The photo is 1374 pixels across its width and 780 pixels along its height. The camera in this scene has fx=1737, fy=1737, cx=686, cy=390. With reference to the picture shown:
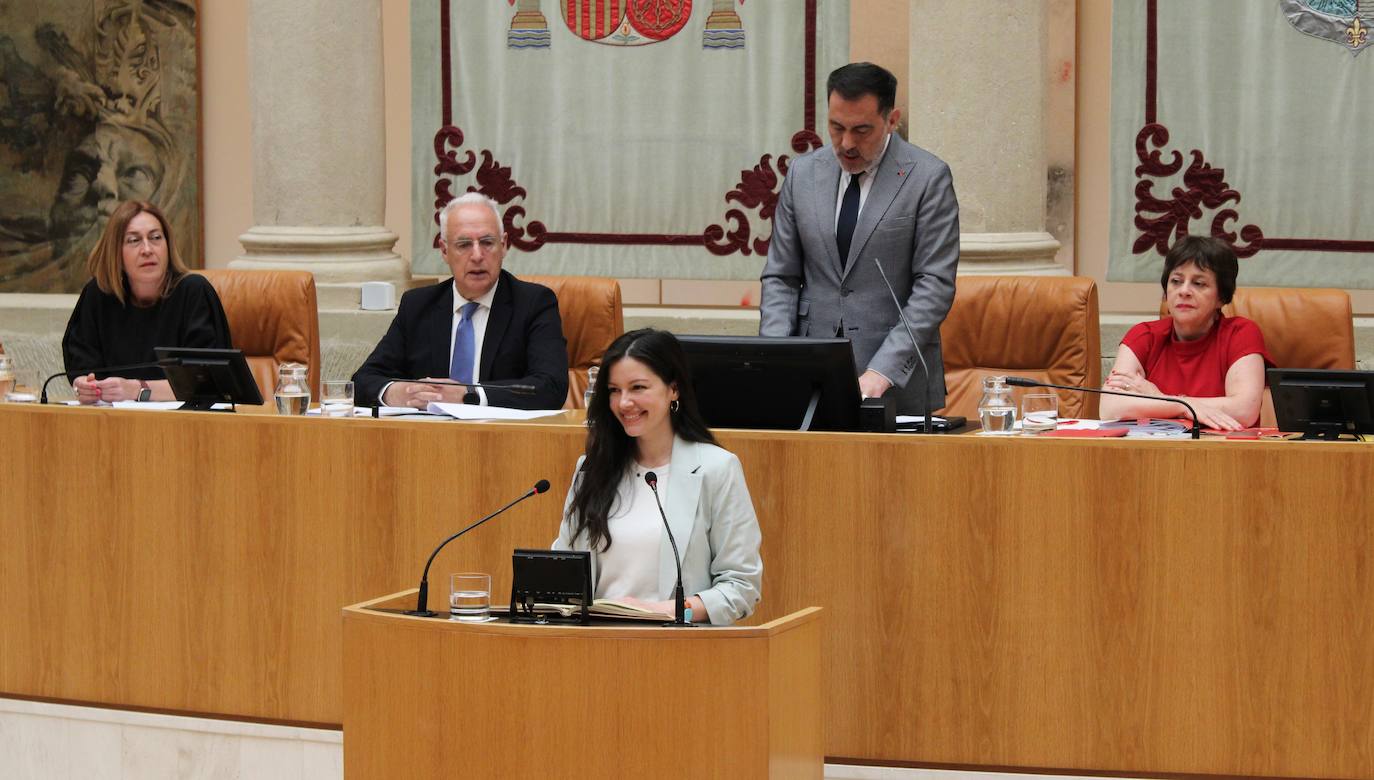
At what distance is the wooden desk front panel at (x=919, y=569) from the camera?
3.31 meters

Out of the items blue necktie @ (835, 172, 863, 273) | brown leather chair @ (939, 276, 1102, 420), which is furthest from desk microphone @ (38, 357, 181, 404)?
brown leather chair @ (939, 276, 1102, 420)

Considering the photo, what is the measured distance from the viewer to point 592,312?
16.2 feet

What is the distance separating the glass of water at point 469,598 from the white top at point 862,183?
5.41ft

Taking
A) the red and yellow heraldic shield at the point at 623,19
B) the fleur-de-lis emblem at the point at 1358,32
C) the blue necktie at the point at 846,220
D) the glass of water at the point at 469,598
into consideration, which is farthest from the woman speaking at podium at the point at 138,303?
the fleur-de-lis emblem at the point at 1358,32

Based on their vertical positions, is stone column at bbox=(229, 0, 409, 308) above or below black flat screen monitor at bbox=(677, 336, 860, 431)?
above

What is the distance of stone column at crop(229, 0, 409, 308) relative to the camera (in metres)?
6.48

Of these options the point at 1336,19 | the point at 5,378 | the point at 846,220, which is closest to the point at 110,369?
the point at 5,378

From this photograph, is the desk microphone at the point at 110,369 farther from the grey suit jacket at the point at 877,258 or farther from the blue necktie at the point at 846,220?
the blue necktie at the point at 846,220

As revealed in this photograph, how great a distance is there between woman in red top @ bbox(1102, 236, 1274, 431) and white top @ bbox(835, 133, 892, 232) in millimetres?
727

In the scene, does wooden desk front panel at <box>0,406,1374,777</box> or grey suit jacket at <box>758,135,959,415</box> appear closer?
wooden desk front panel at <box>0,406,1374,777</box>

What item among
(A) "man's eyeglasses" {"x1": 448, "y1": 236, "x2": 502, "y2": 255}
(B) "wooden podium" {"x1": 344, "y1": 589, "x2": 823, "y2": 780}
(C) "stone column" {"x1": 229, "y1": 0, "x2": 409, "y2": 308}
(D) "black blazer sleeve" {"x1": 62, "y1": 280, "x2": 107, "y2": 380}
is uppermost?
(C) "stone column" {"x1": 229, "y1": 0, "x2": 409, "y2": 308}

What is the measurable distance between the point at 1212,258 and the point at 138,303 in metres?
2.84

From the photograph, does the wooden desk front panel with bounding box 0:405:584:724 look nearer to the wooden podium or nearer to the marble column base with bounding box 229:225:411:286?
the wooden podium

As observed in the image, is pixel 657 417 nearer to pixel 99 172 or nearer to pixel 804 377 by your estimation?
pixel 804 377
